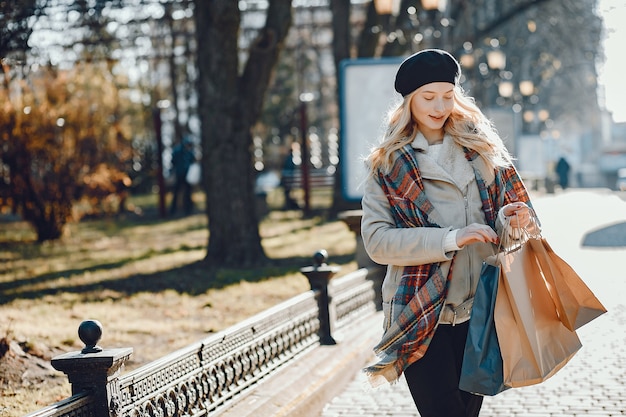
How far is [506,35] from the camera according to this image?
4866 centimetres

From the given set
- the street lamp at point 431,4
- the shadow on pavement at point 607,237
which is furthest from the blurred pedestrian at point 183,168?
the shadow on pavement at point 607,237

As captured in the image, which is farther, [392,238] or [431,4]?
[431,4]

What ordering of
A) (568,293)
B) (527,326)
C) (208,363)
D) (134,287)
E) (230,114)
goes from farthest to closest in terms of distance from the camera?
1. (230,114)
2. (134,287)
3. (208,363)
4. (568,293)
5. (527,326)

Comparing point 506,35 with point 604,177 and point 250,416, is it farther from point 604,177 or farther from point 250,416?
point 250,416

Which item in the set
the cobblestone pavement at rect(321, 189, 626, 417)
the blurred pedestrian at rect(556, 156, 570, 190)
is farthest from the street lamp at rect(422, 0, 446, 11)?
the blurred pedestrian at rect(556, 156, 570, 190)

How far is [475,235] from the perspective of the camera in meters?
3.95

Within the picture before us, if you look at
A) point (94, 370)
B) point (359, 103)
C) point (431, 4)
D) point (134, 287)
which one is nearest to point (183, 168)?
point (431, 4)

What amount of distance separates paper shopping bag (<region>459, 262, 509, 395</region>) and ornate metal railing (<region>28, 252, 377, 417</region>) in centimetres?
173

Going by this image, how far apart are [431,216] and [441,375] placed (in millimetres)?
594

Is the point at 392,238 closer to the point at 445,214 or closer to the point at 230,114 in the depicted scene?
the point at 445,214

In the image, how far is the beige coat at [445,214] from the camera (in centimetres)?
417

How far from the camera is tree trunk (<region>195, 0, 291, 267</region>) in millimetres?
14875

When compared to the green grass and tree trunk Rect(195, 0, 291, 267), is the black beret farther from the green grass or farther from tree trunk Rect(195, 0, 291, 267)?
tree trunk Rect(195, 0, 291, 267)

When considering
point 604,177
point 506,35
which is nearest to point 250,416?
point 506,35
